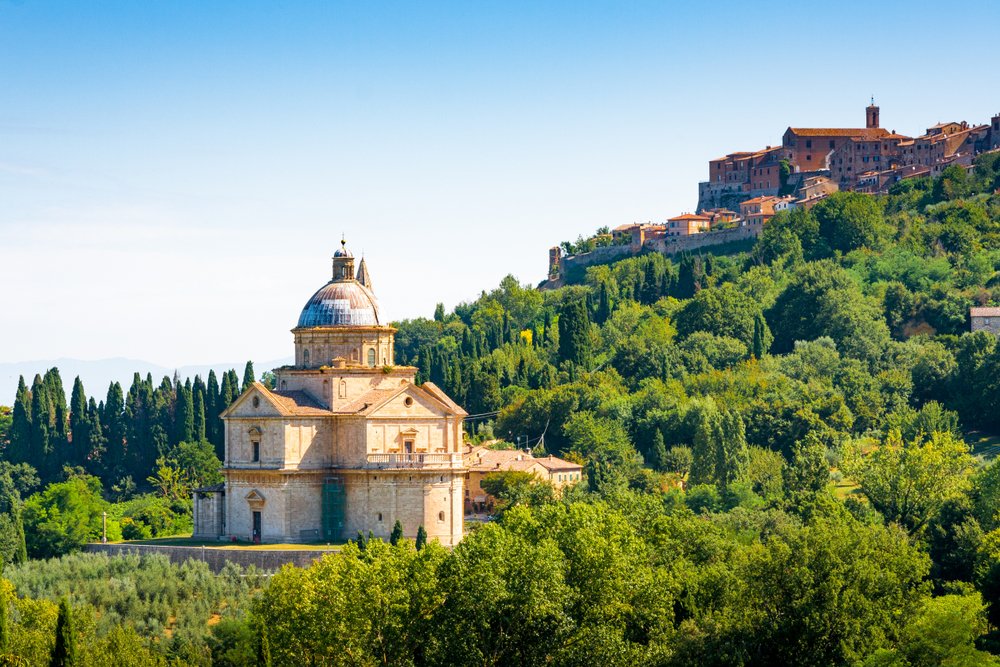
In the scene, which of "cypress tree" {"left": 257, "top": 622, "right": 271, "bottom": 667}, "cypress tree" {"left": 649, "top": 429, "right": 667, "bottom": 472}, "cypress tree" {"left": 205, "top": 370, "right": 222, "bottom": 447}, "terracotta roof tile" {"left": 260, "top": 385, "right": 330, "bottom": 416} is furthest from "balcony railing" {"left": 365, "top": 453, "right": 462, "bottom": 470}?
"cypress tree" {"left": 205, "top": 370, "right": 222, "bottom": 447}

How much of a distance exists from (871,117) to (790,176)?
32.3 feet

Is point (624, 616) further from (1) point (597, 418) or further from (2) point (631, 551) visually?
(1) point (597, 418)

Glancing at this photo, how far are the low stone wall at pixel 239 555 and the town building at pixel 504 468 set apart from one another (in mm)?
13296

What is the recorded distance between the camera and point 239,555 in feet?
214

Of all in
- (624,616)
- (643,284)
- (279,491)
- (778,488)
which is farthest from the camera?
(643,284)

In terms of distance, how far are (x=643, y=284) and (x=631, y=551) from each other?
7056 cm

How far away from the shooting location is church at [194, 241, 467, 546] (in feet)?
225

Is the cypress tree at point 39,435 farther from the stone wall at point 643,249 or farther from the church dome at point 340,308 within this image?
the stone wall at point 643,249

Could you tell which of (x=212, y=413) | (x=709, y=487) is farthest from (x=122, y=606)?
(x=212, y=413)

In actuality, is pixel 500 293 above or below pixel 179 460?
above


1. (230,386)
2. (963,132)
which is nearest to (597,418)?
(230,386)

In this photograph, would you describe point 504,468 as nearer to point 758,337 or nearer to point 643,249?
point 758,337

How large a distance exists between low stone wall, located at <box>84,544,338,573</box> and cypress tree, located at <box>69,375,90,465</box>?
125 feet

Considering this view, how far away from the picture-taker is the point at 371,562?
176ft
